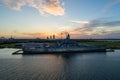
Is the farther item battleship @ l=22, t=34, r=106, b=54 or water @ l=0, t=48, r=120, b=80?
battleship @ l=22, t=34, r=106, b=54

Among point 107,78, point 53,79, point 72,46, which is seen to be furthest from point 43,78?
point 72,46

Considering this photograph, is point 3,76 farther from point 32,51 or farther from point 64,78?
point 32,51

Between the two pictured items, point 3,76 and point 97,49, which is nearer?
point 3,76

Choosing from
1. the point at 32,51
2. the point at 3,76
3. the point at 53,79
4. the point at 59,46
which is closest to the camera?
the point at 53,79

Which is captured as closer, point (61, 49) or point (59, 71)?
point (59, 71)

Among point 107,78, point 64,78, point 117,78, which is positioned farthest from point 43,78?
point 117,78

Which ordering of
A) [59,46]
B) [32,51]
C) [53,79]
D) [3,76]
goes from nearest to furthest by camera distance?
[53,79]
[3,76]
[32,51]
[59,46]

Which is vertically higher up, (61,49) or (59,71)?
Result: (61,49)

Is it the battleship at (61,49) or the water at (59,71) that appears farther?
the battleship at (61,49)

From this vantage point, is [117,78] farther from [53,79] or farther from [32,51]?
[32,51]
